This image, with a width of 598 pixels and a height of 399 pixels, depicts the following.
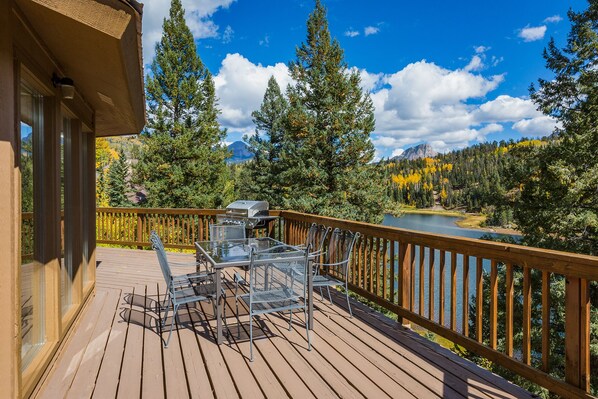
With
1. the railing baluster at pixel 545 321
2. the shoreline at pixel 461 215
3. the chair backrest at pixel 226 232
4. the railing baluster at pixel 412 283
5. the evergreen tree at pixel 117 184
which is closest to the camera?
the railing baluster at pixel 545 321

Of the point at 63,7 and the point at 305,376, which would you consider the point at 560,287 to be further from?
the point at 63,7

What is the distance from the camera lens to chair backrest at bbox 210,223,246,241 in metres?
4.78

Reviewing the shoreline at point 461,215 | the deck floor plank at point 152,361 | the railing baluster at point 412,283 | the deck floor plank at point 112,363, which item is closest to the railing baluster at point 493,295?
the railing baluster at point 412,283

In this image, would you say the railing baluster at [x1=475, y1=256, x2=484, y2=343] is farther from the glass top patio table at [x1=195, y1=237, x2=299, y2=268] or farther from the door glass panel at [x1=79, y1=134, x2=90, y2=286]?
the door glass panel at [x1=79, y1=134, x2=90, y2=286]

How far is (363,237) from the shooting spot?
409cm

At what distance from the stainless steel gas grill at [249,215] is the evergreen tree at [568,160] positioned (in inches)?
372

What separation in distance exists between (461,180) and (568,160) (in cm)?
5672

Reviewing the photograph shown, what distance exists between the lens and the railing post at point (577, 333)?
1.94 metres

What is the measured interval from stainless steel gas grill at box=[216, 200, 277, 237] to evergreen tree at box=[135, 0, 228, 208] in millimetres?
9745

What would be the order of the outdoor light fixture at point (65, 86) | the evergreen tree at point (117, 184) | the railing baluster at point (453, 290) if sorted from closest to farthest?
the outdoor light fixture at point (65, 86), the railing baluster at point (453, 290), the evergreen tree at point (117, 184)

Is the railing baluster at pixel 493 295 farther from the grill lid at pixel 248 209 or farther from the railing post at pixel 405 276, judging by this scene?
the grill lid at pixel 248 209

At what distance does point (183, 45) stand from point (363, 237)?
14.1 meters

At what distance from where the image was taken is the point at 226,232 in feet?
15.9

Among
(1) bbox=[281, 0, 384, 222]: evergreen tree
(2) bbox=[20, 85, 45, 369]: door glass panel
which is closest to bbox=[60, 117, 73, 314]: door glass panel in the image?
(2) bbox=[20, 85, 45, 369]: door glass panel
